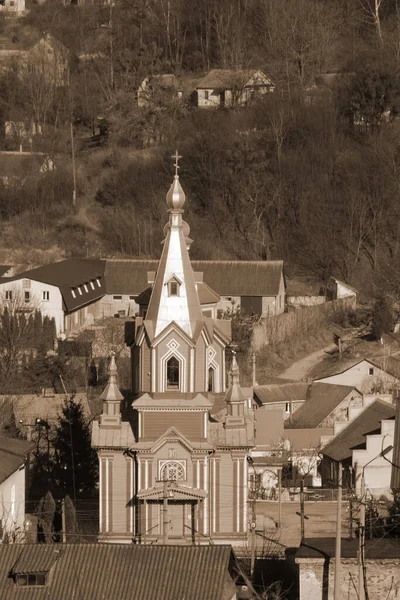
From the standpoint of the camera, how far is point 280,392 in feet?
173

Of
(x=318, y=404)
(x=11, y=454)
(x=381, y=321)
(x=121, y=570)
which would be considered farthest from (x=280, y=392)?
(x=121, y=570)

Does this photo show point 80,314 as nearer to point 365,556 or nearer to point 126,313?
point 126,313

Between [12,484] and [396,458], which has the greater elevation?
[396,458]

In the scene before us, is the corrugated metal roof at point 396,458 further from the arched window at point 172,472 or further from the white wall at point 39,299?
the white wall at point 39,299

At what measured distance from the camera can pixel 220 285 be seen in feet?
205

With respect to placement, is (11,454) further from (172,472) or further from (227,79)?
(227,79)

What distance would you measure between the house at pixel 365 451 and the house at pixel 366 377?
5.70 m

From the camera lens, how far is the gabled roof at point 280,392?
5200 centimetres

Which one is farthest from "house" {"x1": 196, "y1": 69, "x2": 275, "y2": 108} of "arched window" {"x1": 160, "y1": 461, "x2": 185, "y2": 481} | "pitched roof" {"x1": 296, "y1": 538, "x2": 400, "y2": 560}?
"pitched roof" {"x1": 296, "y1": 538, "x2": 400, "y2": 560}

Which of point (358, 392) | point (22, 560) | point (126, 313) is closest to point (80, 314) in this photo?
point (126, 313)

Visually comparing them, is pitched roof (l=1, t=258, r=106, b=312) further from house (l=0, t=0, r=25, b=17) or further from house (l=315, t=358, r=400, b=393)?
house (l=0, t=0, r=25, b=17)

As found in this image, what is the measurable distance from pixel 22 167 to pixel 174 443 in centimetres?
3807

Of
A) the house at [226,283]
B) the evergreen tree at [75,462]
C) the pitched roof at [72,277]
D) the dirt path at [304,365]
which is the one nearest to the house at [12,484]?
the evergreen tree at [75,462]

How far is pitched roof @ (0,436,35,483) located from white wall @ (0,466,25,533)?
0.15 meters
